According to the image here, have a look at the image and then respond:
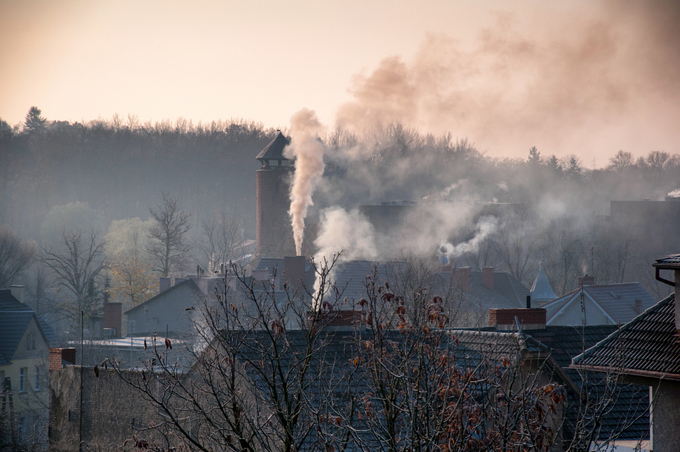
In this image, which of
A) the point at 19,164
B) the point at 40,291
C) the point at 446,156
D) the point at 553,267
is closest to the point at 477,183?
the point at 446,156

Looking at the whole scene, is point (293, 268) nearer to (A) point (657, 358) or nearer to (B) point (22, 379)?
(B) point (22, 379)

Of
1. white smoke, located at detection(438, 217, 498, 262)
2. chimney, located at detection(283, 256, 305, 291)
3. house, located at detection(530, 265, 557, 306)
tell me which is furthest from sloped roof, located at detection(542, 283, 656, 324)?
white smoke, located at detection(438, 217, 498, 262)

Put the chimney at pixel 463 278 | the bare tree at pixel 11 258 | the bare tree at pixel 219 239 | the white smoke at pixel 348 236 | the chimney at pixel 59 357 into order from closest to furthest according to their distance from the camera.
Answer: the chimney at pixel 59 357
the chimney at pixel 463 278
the white smoke at pixel 348 236
the bare tree at pixel 11 258
the bare tree at pixel 219 239

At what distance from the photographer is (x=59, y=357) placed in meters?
16.5

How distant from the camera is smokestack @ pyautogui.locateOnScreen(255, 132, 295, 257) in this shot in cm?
5550

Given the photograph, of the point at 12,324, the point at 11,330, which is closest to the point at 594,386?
the point at 11,330

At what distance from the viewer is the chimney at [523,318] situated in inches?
589

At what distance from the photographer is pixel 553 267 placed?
55594mm

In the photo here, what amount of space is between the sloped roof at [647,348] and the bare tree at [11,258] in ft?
175

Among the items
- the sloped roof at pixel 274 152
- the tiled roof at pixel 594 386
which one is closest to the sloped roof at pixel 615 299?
the tiled roof at pixel 594 386

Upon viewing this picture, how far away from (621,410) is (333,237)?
45.1 meters

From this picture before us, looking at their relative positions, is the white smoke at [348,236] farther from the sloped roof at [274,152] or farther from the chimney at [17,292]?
the chimney at [17,292]

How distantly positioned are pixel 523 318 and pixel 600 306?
20224 mm

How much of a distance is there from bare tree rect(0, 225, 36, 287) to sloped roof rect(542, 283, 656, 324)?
40.7m
